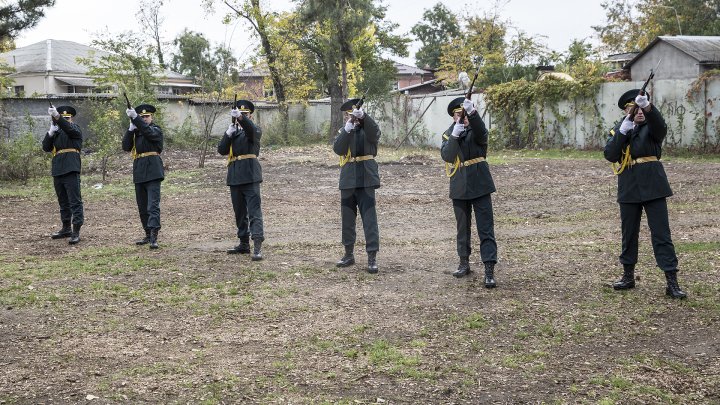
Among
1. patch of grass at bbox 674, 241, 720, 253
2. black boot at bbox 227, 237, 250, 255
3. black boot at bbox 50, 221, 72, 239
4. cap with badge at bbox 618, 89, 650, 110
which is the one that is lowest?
patch of grass at bbox 674, 241, 720, 253

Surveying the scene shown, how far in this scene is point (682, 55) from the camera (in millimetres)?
30688

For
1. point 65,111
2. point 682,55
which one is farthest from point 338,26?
point 65,111

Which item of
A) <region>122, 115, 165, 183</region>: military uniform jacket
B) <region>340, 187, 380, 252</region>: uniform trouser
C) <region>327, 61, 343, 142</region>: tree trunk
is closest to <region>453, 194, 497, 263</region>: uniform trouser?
<region>340, 187, 380, 252</region>: uniform trouser

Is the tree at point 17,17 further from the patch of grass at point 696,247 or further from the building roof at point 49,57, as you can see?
the building roof at point 49,57

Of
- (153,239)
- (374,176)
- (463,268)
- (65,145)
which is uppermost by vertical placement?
(65,145)

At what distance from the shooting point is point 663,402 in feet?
17.2

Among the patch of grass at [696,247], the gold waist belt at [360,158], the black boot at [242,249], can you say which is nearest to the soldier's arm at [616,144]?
the patch of grass at [696,247]

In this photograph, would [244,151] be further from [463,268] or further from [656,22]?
[656,22]

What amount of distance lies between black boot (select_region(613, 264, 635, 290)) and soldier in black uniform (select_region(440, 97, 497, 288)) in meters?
1.23

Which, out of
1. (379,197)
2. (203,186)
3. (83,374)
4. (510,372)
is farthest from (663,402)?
(203,186)

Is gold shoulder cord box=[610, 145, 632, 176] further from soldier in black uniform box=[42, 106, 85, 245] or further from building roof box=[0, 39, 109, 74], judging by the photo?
building roof box=[0, 39, 109, 74]

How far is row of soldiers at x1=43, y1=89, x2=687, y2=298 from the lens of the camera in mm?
7711

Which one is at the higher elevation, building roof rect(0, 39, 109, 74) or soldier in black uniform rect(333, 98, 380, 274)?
building roof rect(0, 39, 109, 74)

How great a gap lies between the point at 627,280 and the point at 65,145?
8188mm
